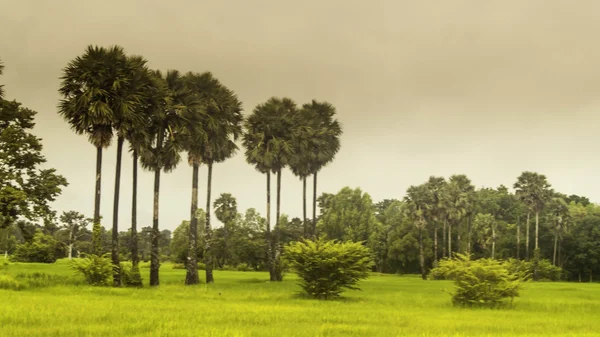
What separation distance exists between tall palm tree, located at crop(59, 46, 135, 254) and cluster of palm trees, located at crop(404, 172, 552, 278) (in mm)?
53646

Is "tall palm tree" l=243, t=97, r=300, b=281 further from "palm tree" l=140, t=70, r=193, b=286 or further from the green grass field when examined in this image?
the green grass field

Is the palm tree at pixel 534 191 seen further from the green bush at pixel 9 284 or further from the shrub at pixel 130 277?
the green bush at pixel 9 284

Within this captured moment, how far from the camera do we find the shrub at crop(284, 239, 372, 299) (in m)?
30.3

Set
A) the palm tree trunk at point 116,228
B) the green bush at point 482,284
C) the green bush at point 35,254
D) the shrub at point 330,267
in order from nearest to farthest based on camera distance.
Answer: the green bush at point 482,284 → the shrub at point 330,267 → the palm tree trunk at point 116,228 → the green bush at point 35,254

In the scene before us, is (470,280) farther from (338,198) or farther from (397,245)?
(338,198)

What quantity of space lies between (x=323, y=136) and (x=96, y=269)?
102 ft

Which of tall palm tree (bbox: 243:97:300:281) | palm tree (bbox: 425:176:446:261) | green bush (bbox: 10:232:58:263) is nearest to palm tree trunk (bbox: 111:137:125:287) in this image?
tall palm tree (bbox: 243:97:300:281)

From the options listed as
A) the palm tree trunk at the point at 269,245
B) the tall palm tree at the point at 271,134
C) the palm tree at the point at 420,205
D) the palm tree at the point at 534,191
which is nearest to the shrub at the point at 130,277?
the palm tree trunk at the point at 269,245

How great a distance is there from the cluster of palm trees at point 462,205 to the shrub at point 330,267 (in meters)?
45.8

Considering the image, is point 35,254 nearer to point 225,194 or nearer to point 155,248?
point 225,194

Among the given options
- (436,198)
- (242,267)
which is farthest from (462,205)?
(242,267)

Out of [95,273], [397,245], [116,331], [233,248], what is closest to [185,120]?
[95,273]

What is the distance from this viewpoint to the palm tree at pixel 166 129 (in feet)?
121

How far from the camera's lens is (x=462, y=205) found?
86.3 meters
